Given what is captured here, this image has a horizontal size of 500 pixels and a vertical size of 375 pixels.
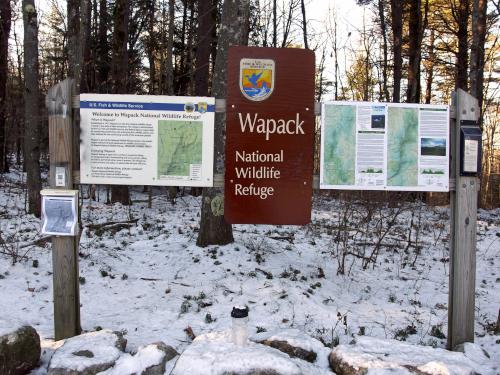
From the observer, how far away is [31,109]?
33.2 feet

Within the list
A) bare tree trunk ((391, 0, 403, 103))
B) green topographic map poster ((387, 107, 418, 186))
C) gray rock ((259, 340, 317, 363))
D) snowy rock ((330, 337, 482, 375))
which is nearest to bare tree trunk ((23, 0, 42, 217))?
gray rock ((259, 340, 317, 363))

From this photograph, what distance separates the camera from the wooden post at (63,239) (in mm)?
3803

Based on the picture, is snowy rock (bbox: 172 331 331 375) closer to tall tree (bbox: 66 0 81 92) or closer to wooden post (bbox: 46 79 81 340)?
wooden post (bbox: 46 79 81 340)

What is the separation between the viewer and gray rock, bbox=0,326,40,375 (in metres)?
3.27

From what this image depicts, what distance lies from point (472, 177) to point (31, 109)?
30.6ft

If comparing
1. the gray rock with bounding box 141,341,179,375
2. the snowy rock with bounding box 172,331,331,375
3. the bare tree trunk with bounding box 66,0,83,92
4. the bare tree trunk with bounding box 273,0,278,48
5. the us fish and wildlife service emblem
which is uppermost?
the bare tree trunk with bounding box 273,0,278,48

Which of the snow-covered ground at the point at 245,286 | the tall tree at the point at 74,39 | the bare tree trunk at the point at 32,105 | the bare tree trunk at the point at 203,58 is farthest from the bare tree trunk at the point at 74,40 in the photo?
the bare tree trunk at the point at 203,58

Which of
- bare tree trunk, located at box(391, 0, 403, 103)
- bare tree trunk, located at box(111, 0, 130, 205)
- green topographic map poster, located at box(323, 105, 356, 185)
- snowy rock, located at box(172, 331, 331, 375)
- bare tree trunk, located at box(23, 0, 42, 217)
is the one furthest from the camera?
bare tree trunk, located at box(391, 0, 403, 103)

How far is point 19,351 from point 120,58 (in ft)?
38.6

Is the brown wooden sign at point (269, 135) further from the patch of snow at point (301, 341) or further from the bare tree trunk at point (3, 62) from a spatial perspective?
the bare tree trunk at point (3, 62)

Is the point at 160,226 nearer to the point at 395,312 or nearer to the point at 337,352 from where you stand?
the point at 395,312

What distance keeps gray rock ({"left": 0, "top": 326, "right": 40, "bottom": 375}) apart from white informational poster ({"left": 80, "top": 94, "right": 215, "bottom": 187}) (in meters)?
1.27

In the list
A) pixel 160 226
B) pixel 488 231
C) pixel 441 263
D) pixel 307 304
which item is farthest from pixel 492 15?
pixel 307 304

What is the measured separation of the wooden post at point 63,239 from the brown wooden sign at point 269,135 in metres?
1.35
